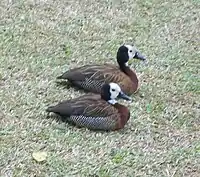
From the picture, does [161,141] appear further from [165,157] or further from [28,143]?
[28,143]

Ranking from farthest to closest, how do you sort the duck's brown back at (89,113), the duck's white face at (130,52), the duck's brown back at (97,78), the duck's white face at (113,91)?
Answer: the duck's white face at (130,52) < the duck's brown back at (97,78) < the duck's white face at (113,91) < the duck's brown back at (89,113)

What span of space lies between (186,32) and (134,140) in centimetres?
326

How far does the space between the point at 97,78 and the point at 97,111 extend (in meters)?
0.71

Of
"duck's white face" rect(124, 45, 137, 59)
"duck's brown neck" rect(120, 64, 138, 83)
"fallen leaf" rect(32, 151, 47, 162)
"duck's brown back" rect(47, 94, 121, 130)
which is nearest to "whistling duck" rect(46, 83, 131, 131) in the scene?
"duck's brown back" rect(47, 94, 121, 130)

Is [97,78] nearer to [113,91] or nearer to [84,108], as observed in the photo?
[113,91]

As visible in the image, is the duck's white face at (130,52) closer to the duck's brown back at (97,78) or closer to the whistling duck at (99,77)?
the whistling duck at (99,77)

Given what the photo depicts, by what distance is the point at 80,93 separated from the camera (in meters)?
5.82

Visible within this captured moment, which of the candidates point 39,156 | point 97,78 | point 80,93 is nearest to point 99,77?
point 97,78

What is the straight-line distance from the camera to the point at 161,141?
5.11 metres

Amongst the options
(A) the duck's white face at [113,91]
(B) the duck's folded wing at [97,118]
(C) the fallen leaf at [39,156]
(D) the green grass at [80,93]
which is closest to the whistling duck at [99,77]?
(D) the green grass at [80,93]

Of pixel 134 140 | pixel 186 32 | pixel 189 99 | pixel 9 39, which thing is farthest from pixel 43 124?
pixel 186 32

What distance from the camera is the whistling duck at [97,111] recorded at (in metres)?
5.12

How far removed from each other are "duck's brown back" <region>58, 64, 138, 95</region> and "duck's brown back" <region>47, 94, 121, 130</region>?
59 cm

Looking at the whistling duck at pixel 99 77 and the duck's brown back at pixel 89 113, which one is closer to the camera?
the duck's brown back at pixel 89 113
